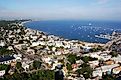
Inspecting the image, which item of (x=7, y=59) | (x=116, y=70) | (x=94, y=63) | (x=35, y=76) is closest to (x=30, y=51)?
(x=7, y=59)

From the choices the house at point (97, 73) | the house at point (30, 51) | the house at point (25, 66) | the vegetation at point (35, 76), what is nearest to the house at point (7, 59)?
the house at point (25, 66)

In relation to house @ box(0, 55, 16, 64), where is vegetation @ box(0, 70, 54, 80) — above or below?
above

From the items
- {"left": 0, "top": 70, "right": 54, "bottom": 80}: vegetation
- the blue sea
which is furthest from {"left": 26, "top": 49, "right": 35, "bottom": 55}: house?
the blue sea

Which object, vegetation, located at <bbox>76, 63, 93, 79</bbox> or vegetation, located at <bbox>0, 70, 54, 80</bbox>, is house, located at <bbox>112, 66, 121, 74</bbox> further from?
vegetation, located at <bbox>0, 70, 54, 80</bbox>

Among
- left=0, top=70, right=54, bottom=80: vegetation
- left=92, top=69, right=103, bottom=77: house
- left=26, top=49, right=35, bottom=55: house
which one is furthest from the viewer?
left=26, top=49, right=35, bottom=55: house

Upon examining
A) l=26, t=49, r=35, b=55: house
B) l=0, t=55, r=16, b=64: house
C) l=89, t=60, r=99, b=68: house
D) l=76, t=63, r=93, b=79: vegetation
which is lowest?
l=26, t=49, r=35, b=55: house

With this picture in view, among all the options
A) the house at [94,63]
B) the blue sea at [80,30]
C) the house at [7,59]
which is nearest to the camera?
the house at [94,63]

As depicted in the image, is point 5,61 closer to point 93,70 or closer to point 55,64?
point 55,64

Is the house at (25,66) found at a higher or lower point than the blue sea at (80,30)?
higher

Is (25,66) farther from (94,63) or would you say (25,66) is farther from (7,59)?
(94,63)

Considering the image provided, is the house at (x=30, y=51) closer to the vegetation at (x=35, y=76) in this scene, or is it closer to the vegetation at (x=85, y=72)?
the vegetation at (x=85, y=72)

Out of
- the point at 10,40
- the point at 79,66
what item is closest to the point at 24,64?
the point at 79,66
